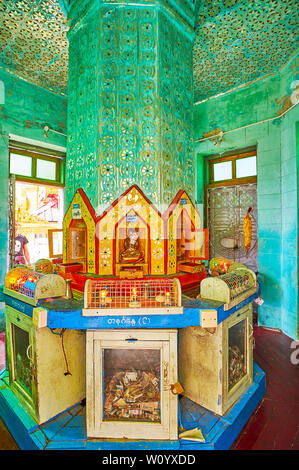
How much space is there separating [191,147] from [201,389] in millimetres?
3391

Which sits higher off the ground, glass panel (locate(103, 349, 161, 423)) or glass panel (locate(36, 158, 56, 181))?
glass panel (locate(36, 158, 56, 181))

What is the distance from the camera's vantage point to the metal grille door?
5.84 meters

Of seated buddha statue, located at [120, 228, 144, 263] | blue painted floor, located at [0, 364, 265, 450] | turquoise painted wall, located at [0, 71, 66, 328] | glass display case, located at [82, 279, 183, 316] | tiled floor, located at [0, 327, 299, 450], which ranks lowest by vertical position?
tiled floor, located at [0, 327, 299, 450]

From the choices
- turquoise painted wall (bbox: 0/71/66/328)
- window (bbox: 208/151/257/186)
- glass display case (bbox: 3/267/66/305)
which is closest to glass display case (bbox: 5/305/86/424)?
glass display case (bbox: 3/267/66/305)

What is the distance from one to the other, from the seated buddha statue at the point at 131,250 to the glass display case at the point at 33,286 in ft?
3.04

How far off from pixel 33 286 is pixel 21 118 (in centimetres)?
481

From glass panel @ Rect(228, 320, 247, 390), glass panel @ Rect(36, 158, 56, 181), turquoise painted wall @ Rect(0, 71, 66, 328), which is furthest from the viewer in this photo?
glass panel @ Rect(36, 158, 56, 181)

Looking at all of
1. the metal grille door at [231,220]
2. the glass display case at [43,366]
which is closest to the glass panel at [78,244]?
the glass display case at [43,366]

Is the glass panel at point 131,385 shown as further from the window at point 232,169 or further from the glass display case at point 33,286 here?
the window at point 232,169

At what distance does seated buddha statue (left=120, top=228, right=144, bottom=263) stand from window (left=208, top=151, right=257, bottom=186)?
3969mm

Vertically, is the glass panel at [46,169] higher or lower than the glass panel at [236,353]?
higher

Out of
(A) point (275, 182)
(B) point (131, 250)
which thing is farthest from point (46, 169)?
(A) point (275, 182)

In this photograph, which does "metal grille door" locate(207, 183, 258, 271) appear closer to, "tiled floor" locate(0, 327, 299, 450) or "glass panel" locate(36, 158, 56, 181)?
"tiled floor" locate(0, 327, 299, 450)

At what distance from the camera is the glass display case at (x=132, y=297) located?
2.05 meters
